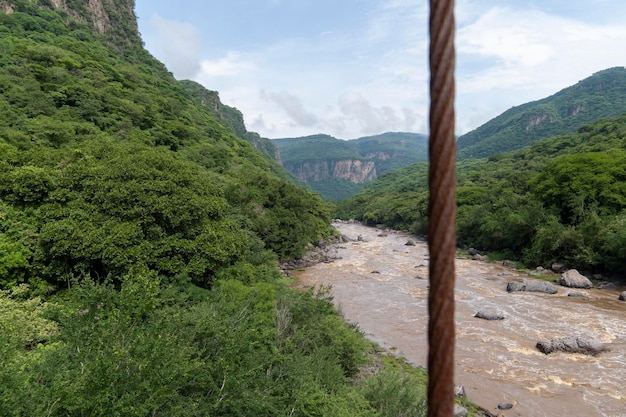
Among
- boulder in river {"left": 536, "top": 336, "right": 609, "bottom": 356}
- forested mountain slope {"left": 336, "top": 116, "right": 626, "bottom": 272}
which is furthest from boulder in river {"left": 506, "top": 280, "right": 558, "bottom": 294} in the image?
boulder in river {"left": 536, "top": 336, "right": 609, "bottom": 356}

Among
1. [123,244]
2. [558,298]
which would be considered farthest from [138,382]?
[558,298]

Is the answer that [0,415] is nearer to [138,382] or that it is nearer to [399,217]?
[138,382]

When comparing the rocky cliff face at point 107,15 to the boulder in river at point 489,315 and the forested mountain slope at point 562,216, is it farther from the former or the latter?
the boulder in river at point 489,315

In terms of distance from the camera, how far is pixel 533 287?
23266 mm

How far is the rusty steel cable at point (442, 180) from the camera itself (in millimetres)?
844

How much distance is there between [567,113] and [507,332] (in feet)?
462

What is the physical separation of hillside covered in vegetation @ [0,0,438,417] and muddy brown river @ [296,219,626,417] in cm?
327

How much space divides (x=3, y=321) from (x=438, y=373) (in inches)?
418

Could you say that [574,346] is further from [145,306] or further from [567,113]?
[567,113]

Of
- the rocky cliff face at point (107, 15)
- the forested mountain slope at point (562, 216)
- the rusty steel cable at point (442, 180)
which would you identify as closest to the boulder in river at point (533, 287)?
the forested mountain slope at point (562, 216)

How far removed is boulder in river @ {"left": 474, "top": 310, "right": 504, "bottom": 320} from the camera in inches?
734

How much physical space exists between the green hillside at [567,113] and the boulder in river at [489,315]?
387 feet

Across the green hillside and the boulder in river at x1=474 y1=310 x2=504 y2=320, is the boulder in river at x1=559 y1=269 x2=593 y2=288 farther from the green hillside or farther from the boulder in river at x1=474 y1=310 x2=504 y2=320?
the green hillside

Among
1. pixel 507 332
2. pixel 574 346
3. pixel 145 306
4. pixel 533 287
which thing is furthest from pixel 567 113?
pixel 145 306
